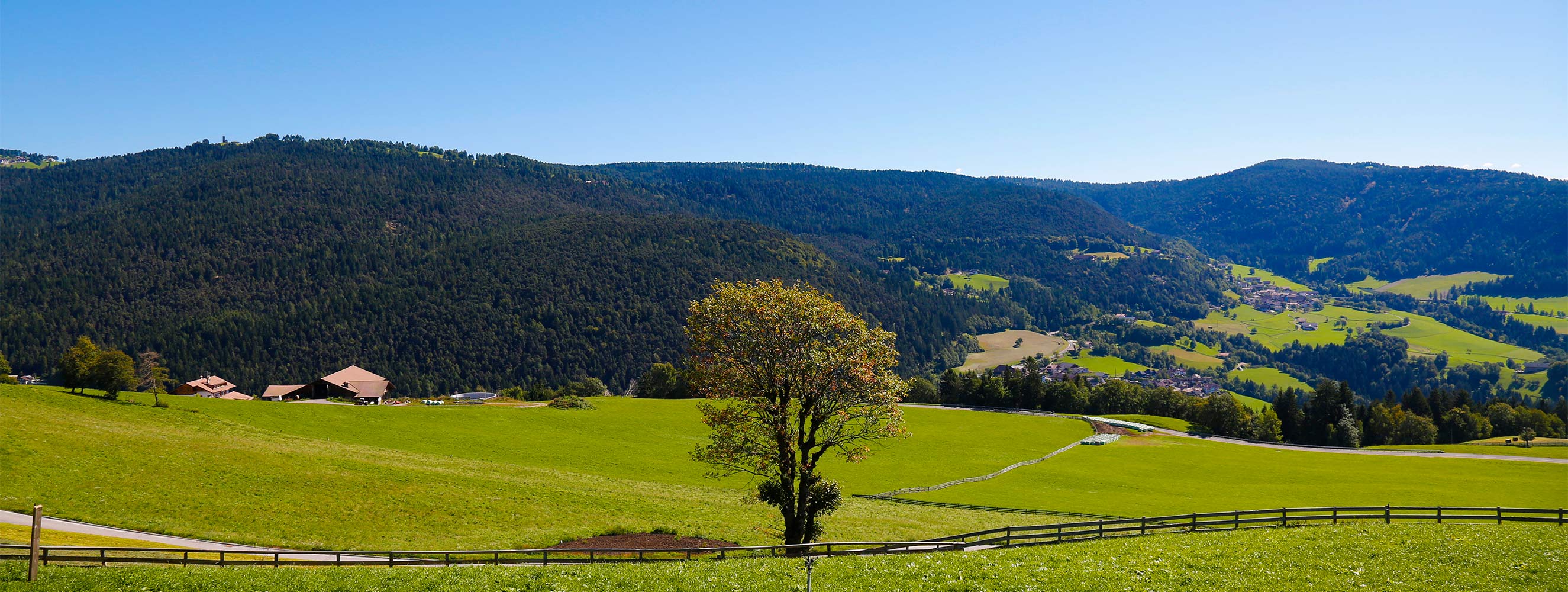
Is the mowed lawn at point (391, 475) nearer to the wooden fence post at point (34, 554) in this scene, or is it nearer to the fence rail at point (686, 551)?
the fence rail at point (686, 551)

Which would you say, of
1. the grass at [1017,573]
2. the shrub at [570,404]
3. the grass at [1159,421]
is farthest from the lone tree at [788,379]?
the grass at [1159,421]

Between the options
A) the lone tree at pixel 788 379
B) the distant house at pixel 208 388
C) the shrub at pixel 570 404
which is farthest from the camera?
the distant house at pixel 208 388

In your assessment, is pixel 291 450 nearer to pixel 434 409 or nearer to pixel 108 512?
pixel 108 512

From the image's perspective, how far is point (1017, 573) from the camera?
21.7m

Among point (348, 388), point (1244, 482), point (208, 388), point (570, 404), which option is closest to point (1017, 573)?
point (1244, 482)

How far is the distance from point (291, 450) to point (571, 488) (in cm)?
1933

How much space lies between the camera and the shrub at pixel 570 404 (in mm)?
85438

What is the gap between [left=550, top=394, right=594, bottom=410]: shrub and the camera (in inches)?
3364

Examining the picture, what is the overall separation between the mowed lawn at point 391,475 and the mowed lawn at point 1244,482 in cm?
611

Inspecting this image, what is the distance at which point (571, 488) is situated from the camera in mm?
48156

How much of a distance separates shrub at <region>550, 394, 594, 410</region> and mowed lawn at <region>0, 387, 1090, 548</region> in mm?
7751

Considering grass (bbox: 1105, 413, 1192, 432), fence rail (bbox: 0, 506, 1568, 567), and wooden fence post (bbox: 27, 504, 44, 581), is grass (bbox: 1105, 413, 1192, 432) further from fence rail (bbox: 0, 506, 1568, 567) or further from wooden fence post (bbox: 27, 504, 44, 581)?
wooden fence post (bbox: 27, 504, 44, 581)

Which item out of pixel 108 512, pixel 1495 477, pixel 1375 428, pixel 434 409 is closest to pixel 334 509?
pixel 108 512

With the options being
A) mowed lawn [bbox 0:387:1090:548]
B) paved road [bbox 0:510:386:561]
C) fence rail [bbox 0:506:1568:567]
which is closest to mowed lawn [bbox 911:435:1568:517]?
mowed lawn [bbox 0:387:1090:548]
